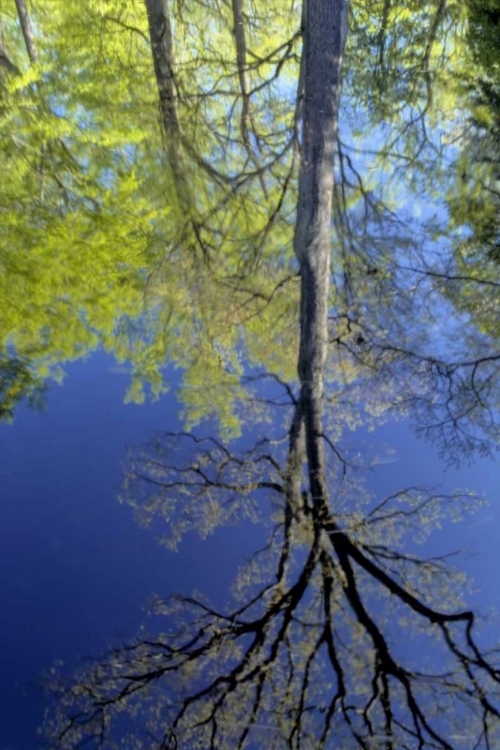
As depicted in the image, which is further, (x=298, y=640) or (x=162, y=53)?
(x=162, y=53)

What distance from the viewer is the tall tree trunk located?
3.58 metres

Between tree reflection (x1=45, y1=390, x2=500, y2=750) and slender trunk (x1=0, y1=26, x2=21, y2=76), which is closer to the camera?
tree reflection (x1=45, y1=390, x2=500, y2=750)

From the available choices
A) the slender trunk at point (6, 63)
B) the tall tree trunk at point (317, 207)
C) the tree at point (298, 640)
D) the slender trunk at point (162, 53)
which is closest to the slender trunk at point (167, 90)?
the slender trunk at point (162, 53)

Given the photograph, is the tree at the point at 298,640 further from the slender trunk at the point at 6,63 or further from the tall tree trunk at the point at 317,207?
the slender trunk at the point at 6,63

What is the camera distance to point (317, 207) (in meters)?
5.30

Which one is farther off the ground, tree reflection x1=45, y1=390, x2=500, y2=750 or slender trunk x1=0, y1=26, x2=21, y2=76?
slender trunk x1=0, y1=26, x2=21, y2=76

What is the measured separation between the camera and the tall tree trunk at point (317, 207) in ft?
11.7

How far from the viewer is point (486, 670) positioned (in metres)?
2.60

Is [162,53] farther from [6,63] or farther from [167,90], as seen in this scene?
[6,63]

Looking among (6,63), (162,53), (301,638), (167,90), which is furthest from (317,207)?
(6,63)

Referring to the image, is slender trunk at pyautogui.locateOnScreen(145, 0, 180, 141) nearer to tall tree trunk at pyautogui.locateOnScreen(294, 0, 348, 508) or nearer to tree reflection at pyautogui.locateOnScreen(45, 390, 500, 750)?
tall tree trunk at pyautogui.locateOnScreen(294, 0, 348, 508)

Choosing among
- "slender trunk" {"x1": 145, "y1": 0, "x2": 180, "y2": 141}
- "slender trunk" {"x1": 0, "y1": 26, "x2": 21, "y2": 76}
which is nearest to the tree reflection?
"slender trunk" {"x1": 145, "y1": 0, "x2": 180, "y2": 141}

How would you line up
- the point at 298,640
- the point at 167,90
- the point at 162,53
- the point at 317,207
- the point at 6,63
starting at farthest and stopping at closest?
the point at 162,53 → the point at 6,63 → the point at 167,90 → the point at 317,207 → the point at 298,640

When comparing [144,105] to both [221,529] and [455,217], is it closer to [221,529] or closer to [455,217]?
[455,217]
